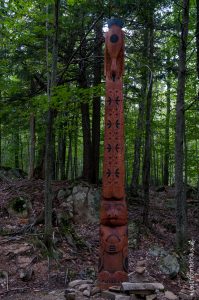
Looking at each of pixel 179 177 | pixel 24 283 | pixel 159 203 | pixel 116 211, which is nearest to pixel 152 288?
pixel 116 211

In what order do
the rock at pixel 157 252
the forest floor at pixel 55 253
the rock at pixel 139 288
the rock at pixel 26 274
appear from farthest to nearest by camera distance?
the rock at pixel 157 252, the rock at pixel 26 274, the forest floor at pixel 55 253, the rock at pixel 139 288

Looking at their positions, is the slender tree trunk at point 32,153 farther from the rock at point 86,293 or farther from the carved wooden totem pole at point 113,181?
the rock at point 86,293

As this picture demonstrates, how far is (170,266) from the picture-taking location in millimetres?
9430

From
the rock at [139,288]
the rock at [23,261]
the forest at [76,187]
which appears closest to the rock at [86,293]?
the forest at [76,187]

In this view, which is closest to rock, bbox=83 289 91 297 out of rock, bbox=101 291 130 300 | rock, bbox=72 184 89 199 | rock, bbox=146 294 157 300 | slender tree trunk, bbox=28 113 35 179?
rock, bbox=101 291 130 300

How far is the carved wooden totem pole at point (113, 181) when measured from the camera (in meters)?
7.29

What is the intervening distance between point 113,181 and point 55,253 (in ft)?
10.3

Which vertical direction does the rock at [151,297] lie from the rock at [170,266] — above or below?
above

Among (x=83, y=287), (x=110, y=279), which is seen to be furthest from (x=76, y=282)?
(x=110, y=279)

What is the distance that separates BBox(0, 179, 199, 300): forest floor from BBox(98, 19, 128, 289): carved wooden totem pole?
3.92 feet

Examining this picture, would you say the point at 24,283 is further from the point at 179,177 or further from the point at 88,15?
the point at 88,15

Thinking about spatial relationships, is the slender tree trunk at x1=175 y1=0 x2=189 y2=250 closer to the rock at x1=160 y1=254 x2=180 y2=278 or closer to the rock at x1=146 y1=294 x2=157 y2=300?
the rock at x1=160 y1=254 x2=180 y2=278

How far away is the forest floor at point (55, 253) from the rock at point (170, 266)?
0.12 metres

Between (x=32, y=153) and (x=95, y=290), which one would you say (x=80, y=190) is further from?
(x=95, y=290)
